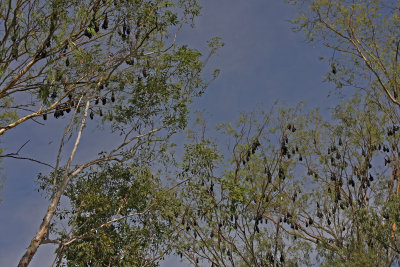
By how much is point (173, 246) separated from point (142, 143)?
430 centimetres

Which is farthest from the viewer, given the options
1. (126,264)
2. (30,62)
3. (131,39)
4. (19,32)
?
(126,264)

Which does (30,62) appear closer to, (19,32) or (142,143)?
(19,32)

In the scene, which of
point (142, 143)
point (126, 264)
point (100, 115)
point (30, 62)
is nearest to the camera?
point (30, 62)

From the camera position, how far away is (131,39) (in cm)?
1458

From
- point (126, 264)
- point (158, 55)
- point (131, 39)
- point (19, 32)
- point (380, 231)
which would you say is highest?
point (158, 55)

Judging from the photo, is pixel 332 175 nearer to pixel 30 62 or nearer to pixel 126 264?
pixel 126 264

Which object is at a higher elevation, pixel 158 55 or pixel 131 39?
pixel 158 55

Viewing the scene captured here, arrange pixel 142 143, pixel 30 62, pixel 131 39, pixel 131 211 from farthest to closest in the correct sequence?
pixel 131 211 → pixel 142 143 → pixel 131 39 → pixel 30 62

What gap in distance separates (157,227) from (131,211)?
1.61 metres

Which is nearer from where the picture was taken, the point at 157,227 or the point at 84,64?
the point at 84,64

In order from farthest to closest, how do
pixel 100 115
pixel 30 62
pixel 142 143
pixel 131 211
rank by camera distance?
pixel 131 211
pixel 142 143
pixel 100 115
pixel 30 62

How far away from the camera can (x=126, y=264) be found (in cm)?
1886

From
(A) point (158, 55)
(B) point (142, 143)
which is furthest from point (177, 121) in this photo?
(A) point (158, 55)

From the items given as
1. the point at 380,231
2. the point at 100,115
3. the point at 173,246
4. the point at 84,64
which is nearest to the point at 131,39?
the point at 84,64
